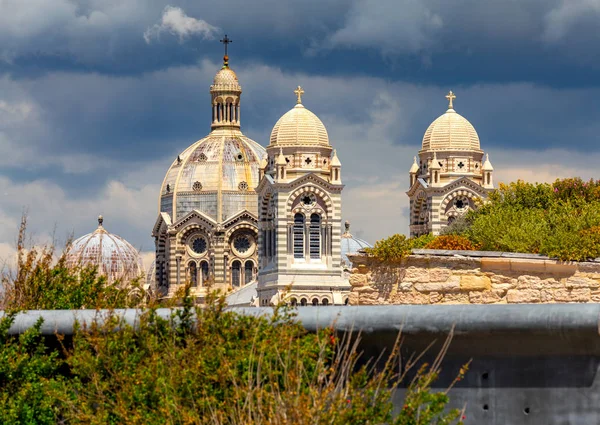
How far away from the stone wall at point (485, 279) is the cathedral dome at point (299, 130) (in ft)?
231

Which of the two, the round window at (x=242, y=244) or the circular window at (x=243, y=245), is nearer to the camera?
the circular window at (x=243, y=245)

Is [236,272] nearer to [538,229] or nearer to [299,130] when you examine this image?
[299,130]

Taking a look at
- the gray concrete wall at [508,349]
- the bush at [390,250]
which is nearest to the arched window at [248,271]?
the bush at [390,250]

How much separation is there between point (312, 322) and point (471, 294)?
28.3 ft

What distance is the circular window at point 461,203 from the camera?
87.2 metres

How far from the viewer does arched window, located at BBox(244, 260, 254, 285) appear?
376 ft

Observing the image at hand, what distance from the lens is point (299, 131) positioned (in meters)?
93.7

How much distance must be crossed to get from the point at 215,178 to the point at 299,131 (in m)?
25.8

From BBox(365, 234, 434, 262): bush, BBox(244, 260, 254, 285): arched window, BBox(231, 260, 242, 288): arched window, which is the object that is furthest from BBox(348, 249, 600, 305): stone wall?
BBox(244, 260, 254, 285): arched window

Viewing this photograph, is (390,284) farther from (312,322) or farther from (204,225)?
(204,225)

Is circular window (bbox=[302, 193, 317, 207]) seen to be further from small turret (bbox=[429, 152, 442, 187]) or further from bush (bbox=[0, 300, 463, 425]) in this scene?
bush (bbox=[0, 300, 463, 425])

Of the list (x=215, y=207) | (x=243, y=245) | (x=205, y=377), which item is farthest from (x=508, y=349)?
(x=215, y=207)

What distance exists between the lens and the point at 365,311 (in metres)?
13.1

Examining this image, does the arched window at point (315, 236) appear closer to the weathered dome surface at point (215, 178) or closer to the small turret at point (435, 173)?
the small turret at point (435, 173)
